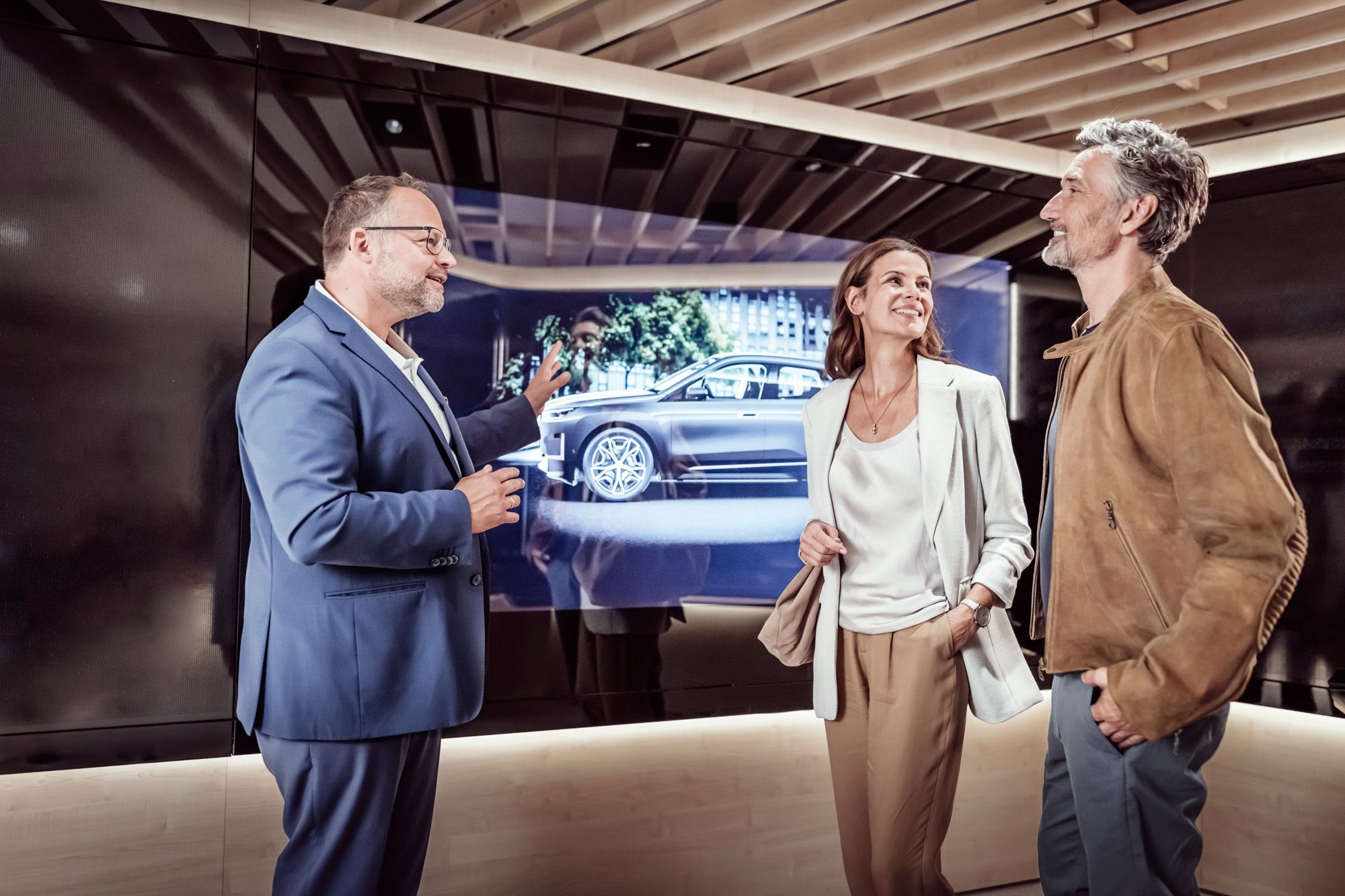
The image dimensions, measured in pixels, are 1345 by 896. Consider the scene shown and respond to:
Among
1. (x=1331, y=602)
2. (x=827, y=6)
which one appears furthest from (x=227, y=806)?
(x=1331, y=602)

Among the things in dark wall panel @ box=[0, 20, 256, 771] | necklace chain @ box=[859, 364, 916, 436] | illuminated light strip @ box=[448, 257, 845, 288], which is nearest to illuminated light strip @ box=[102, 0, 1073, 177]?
dark wall panel @ box=[0, 20, 256, 771]

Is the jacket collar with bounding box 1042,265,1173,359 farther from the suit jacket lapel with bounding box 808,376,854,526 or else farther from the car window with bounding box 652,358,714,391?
the car window with bounding box 652,358,714,391

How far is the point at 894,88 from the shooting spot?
385 centimetres

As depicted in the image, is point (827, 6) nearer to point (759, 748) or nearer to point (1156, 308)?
point (1156, 308)

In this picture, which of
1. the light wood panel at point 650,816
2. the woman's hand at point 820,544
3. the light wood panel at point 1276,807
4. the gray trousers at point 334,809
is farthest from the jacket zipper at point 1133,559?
the light wood panel at point 1276,807

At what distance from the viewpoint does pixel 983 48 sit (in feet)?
11.8

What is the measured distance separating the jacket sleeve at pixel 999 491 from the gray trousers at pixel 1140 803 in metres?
0.78

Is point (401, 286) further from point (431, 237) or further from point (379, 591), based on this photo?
point (379, 591)

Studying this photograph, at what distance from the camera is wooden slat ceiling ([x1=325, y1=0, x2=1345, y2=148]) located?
10.6 feet

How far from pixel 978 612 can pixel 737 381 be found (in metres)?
1.46

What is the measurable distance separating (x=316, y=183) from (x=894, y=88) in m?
2.28

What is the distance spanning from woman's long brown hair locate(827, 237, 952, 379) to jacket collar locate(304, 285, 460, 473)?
52.1 inches

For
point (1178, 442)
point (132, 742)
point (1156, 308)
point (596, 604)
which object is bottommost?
point (132, 742)

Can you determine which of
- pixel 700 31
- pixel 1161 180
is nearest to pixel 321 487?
pixel 1161 180
